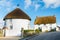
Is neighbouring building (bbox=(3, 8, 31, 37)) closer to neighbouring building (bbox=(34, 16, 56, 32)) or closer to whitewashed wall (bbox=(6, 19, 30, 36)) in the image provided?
whitewashed wall (bbox=(6, 19, 30, 36))

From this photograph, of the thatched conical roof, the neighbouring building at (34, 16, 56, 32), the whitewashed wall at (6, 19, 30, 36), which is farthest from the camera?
the neighbouring building at (34, 16, 56, 32)

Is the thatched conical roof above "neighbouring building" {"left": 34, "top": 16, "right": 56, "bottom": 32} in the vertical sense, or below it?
above

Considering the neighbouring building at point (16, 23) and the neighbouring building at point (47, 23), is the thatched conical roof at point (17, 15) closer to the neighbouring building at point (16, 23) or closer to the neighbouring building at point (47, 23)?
the neighbouring building at point (16, 23)

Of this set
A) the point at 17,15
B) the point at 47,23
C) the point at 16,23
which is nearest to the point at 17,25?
the point at 16,23

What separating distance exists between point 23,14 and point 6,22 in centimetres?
500

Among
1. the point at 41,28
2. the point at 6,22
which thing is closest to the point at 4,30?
the point at 6,22

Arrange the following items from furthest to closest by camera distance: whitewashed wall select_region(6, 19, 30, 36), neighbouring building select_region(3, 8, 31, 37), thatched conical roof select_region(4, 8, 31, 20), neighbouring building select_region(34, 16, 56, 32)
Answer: neighbouring building select_region(34, 16, 56, 32) → thatched conical roof select_region(4, 8, 31, 20) → neighbouring building select_region(3, 8, 31, 37) → whitewashed wall select_region(6, 19, 30, 36)

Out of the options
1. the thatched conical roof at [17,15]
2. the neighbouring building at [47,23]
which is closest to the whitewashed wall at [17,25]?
the thatched conical roof at [17,15]

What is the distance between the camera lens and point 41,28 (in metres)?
58.3

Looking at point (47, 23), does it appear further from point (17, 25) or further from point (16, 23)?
point (16, 23)

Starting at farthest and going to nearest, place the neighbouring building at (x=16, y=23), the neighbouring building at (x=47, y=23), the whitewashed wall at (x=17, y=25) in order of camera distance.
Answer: the neighbouring building at (x=47, y=23)
the neighbouring building at (x=16, y=23)
the whitewashed wall at (x=17, y=25)

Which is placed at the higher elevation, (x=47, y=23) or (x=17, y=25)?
(x=47, y=23)

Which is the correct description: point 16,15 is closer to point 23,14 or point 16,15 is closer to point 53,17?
point 23,14

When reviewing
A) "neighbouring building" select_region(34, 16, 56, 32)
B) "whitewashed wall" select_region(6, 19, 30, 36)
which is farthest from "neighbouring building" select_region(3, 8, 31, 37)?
"neighbouring building" select_region(34, 16, 56, 32)
